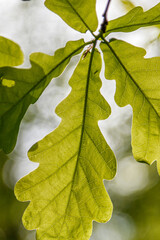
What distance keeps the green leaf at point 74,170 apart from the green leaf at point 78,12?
14 centimetres

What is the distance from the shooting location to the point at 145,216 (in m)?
8.04

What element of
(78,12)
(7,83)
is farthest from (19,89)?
(78,12)

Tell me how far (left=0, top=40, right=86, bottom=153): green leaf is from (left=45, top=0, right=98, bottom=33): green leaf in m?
0.10

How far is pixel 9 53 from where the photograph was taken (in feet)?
4.41

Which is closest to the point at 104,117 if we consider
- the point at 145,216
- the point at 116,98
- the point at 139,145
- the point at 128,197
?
the point at 116,98

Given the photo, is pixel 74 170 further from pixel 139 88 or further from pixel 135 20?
pixel 135 20

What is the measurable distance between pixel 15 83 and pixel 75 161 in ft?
1.55

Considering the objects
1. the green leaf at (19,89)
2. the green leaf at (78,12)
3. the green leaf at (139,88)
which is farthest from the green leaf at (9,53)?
the green leaf at (139,88)

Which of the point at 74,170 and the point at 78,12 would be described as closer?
the point at 78,12

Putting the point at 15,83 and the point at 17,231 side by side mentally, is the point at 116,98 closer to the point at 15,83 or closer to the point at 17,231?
the point at 15,83

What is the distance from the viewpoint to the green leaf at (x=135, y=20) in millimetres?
1314

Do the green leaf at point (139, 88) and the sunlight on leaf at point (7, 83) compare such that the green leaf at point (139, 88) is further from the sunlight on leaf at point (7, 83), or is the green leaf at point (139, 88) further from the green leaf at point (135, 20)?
the sunlight on leaf at point (7, 83)

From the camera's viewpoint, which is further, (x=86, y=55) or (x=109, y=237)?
(x=109, y=237)

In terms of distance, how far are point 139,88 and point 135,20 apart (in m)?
0.31
